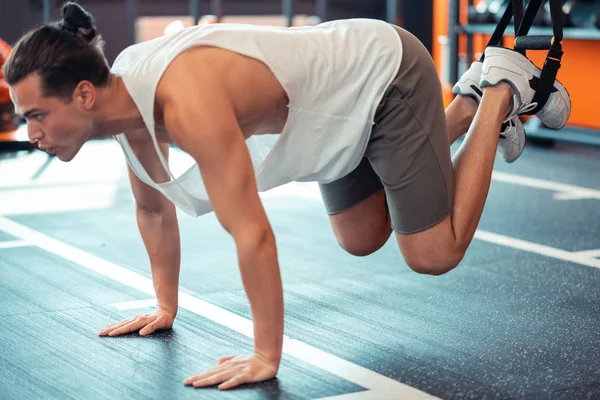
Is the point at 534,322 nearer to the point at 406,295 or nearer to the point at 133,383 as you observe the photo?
the point at 406,295

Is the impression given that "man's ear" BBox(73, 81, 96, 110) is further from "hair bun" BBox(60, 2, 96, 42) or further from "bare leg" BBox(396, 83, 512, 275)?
"bare leg" BBox(396, 83, 512, 275)

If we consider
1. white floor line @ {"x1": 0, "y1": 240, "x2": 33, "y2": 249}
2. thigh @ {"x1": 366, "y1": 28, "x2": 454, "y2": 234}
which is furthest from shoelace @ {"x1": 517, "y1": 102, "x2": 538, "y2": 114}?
white floor line @ {"x1": 0, "y1": 240, "x2": 33, "y2": 249}

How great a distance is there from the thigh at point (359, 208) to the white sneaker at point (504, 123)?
354 millimetres

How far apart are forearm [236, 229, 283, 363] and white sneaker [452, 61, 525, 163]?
943mm

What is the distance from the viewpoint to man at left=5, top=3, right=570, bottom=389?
193cm

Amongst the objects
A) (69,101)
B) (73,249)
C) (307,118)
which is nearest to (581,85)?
(73,249)

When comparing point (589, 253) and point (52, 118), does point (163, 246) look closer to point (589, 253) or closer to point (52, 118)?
point (52, 118)

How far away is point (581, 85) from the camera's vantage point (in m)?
6.14

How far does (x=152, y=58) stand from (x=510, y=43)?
5.00 m

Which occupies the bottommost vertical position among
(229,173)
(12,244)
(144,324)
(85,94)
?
(12,244)

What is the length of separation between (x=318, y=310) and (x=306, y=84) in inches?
32.1

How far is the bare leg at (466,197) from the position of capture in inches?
95.6

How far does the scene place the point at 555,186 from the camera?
15.9ft

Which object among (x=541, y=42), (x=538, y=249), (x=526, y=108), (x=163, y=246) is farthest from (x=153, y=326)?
(x=538, y=249)
